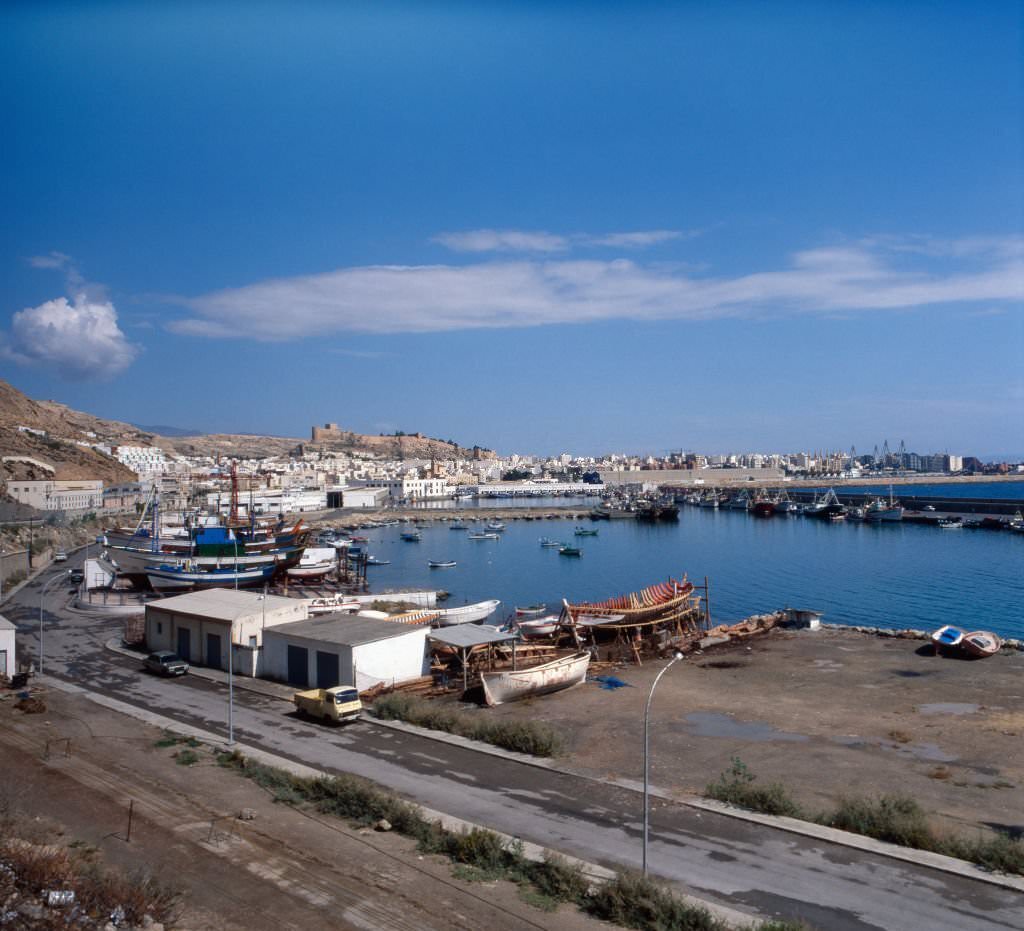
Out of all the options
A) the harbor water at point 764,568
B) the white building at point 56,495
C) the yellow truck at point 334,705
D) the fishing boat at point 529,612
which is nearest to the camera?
the yellow truck at point 334,705

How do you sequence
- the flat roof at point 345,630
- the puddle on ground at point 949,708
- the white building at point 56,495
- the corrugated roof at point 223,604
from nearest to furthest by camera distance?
1. the puddle on ground at point 949,708
2. the flat roof at point 345,630
3. the corrugated roof at point 223,604
4. the white building at point 56,495

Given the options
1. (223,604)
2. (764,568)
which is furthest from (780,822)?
(764,568)

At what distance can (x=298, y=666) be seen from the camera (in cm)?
1794

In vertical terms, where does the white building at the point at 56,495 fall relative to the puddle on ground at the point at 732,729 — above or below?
above

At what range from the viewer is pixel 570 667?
742 inches

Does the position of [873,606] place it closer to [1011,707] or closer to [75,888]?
[1011,707]

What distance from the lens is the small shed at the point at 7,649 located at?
1853cm

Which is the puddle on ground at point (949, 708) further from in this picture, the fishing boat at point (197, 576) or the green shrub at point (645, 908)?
the fishing boat at point (197, 576)

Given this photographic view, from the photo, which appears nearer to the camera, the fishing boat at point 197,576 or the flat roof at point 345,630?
the flat roof at point 345,630

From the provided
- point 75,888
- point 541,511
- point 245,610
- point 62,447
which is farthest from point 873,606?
point 62,447

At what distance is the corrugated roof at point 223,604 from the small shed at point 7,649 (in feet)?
11.1

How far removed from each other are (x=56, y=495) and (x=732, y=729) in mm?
65482

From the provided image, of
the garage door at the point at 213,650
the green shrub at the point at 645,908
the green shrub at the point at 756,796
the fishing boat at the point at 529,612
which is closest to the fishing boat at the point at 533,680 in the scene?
the green shrub at the point at 756,796

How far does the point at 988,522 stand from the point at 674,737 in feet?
244
